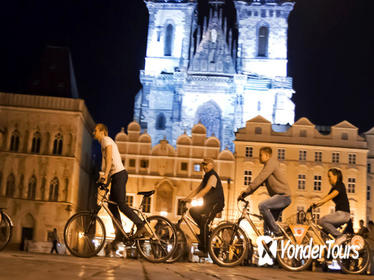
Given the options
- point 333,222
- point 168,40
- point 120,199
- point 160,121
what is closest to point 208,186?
point 120,199

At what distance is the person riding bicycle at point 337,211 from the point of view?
11133mm

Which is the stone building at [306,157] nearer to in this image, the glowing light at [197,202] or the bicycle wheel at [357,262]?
the bicycle wheel at [357,262]

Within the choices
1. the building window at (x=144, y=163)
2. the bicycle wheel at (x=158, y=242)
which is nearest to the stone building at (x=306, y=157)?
the building window at (x=144, y=163)

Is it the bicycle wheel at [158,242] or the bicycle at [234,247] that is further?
the bicycle at [234,247]

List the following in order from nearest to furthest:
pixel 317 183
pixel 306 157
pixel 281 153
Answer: pixel 317 183 → pixel 306 157 → pixel 281 153

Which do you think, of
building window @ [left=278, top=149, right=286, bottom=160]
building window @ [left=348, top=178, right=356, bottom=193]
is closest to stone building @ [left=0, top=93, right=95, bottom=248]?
building window @ [left=278, top=149, right=286, bottom=160]

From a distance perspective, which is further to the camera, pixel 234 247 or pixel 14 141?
pixel 14 141

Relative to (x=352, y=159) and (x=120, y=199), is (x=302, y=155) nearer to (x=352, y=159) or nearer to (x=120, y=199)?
(x=352, y=159)

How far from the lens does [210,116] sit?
55.3 meters

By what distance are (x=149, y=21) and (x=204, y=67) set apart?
7661mm

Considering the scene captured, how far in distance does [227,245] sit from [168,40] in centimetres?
5107

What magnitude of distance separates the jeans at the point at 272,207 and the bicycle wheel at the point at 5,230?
4.26 meters

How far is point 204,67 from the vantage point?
57.8m

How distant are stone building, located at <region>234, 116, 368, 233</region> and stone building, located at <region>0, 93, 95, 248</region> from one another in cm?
1153
